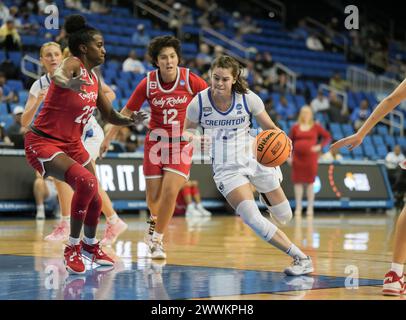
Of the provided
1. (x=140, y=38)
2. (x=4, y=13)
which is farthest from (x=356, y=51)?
(x=4, y=13)

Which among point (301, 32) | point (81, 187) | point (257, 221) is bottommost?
point (257, 221)

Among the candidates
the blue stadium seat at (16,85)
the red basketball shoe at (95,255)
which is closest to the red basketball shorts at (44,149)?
the red basketball shoe at (95,255)

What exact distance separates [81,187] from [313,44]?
24.6 m

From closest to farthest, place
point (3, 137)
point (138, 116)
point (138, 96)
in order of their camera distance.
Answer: point (138, 116) < point (138, 96) < point (3, 137)

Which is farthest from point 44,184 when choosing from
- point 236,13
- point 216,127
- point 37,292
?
point 236,13

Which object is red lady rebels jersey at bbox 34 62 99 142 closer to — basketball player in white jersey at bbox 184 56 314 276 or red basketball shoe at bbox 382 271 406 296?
basketball player in white jersey at bbox 184 56 314 276

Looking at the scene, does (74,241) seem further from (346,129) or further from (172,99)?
(346,129)

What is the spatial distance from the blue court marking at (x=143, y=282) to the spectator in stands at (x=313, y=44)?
23783mm

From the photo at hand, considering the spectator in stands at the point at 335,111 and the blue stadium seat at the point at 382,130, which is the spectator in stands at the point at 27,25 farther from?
the blue stadium seat at the point at 382,130

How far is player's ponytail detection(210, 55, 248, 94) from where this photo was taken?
7160 mm

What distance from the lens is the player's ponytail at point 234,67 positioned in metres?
7.16

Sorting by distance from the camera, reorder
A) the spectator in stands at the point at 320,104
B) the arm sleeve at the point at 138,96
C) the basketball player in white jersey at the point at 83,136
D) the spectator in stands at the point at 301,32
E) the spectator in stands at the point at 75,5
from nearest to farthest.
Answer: the arm sleeve at the point at 138,96, the basketball player in white jersey at the point at 83,136, the spectator in stands at the point at 75,5, the spectator in stands at the point at 320,104, the spectator in stands at the point at 301,32

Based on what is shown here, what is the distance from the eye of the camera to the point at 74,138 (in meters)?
7.22

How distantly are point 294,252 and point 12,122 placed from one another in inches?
402
